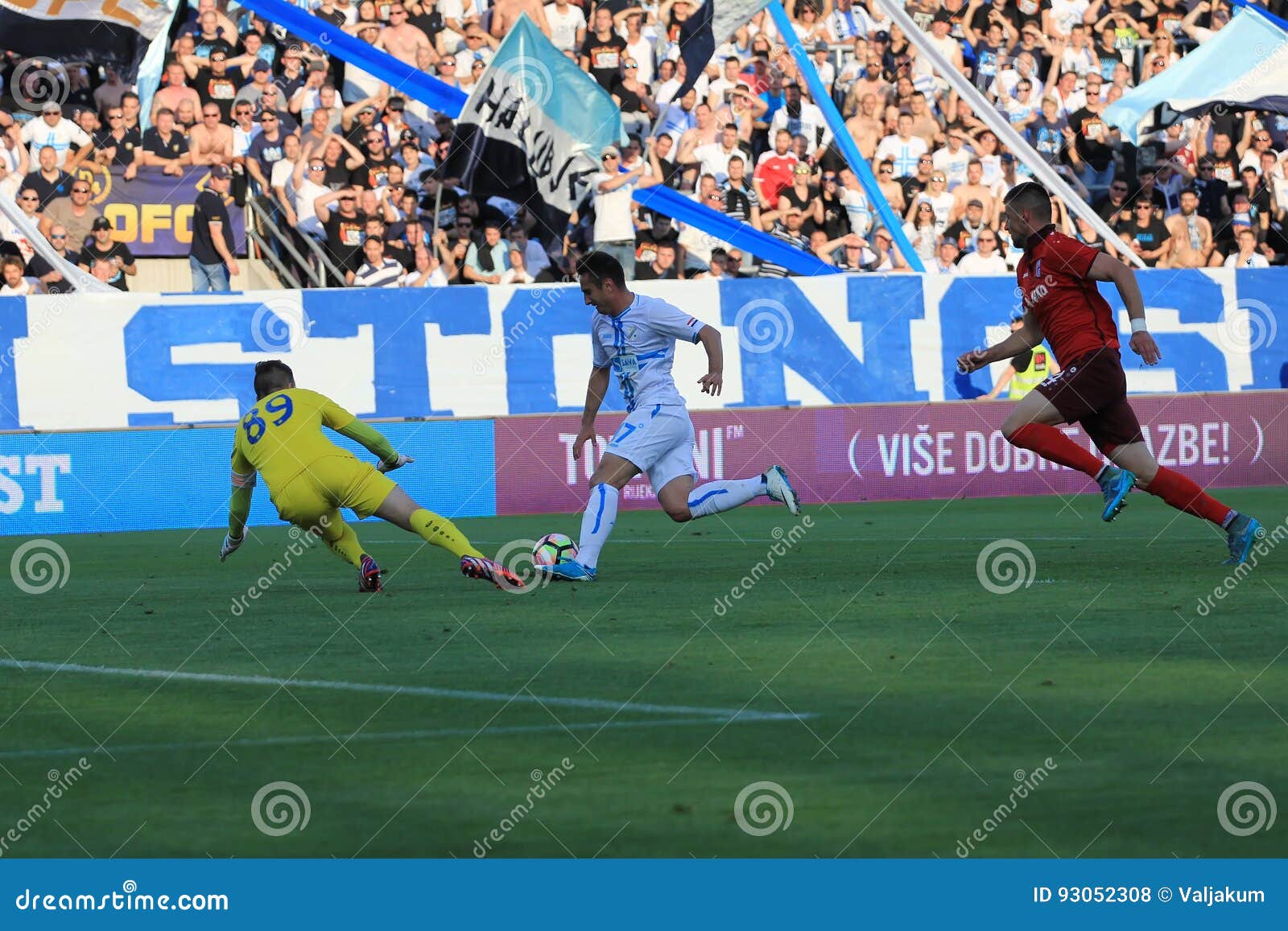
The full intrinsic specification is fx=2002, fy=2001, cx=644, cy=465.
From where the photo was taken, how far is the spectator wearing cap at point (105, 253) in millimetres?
19656

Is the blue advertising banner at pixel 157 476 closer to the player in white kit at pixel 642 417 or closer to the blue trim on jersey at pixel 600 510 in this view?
the player in white kit at pixel 642 417

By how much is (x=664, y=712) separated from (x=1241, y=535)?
18.1 feet

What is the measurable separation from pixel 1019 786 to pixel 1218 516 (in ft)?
21.2

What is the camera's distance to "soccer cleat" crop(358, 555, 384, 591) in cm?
1148

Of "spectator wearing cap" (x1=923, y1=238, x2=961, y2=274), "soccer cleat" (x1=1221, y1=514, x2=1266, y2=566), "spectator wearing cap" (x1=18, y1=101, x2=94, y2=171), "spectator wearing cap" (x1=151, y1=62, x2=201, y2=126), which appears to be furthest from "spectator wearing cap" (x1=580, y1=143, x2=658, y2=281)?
Result: "soccer cleat" (x1=1221, y1=514, x2=1266, y2=566)

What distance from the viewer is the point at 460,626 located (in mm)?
9609

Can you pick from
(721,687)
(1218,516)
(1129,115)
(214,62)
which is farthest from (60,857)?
(1129,115)

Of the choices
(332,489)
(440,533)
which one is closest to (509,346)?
(332,489)

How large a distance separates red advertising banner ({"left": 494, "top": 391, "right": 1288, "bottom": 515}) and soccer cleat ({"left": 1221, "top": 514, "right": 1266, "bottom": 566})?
26.8ft

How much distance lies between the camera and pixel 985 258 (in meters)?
22.4

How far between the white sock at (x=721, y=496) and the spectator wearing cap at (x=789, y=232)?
9.51 meters

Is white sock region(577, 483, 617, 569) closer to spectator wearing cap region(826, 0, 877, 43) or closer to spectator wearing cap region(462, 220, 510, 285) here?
spectator wearing cap region(462, 220, 510, 285)

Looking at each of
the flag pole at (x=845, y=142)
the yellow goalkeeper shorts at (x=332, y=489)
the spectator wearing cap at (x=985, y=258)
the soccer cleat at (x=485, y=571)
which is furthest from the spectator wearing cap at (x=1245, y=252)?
the yellow goalkeeper shorts at (x=332, y=489)

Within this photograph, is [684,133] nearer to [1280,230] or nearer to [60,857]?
[1280,230]
